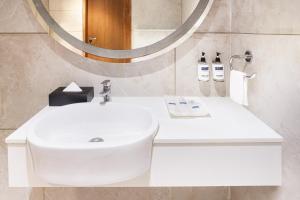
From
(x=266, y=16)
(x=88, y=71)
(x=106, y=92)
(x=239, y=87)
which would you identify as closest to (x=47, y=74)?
(x=88, y=71)

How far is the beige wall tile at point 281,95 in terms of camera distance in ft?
3.54

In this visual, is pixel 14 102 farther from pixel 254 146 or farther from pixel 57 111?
pixel 254 146

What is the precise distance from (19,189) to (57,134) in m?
0.60

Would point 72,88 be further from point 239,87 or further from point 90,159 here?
point 239,87

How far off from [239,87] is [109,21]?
2.28 feet

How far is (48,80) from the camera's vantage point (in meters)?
1.74

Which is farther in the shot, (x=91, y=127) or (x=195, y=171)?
(x=91, y=127)

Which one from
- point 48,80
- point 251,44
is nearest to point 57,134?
point 48,80

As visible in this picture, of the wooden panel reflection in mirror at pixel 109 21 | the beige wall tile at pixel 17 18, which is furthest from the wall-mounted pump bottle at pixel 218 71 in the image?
the beige wall tile at pixel 17 18

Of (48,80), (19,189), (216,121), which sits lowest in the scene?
(19,189)

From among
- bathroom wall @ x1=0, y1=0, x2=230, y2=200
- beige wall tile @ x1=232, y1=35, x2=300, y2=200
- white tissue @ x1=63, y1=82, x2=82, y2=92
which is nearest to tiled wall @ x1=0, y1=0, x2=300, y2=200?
bathroom wall @ x1=0, y1=0, x2=230, y2=200

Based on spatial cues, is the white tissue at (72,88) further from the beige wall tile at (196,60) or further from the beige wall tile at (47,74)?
the beige wall tile at (196,60)

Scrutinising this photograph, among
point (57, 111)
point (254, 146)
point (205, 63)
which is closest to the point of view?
point (254, 146)

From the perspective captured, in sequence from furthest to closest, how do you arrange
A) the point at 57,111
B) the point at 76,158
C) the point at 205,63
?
the point at 205,63
the point at 57,111
the point at 76,158
